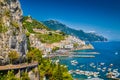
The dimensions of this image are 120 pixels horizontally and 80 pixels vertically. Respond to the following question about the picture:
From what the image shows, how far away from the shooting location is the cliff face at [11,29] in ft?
234

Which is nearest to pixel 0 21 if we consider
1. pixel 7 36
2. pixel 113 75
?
pixel 7 36

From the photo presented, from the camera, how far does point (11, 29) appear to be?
74438 mm

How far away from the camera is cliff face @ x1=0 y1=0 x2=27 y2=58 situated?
Answer: 71.3 meters

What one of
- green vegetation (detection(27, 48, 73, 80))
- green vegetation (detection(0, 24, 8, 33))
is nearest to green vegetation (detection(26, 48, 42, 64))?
green vegetation (detection(27, 48, 73, 80))

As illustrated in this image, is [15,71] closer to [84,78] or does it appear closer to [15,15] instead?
[15,15]

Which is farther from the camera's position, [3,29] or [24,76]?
[24,76]

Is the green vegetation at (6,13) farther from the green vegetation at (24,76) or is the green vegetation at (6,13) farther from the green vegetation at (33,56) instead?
the green vegetation at (24,76)

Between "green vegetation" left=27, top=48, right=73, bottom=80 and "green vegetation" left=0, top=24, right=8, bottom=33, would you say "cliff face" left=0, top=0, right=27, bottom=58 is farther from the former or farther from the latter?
"green vegetation" left=27, top=48, right=73, bottom=80

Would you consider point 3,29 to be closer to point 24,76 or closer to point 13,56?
point 13,56

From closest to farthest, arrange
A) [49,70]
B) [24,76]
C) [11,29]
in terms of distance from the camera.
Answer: [24,76] → [11,29] → [49,70]

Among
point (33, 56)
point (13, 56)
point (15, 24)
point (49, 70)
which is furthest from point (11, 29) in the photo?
point (49, 70)

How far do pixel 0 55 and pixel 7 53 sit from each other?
2291mm

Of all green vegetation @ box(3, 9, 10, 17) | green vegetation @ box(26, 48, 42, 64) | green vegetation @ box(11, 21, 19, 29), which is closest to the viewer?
green vegetation @ box(3, 9, 10, 17)

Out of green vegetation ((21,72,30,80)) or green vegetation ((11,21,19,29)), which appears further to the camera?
green vegetation ((11,21,19,29))
